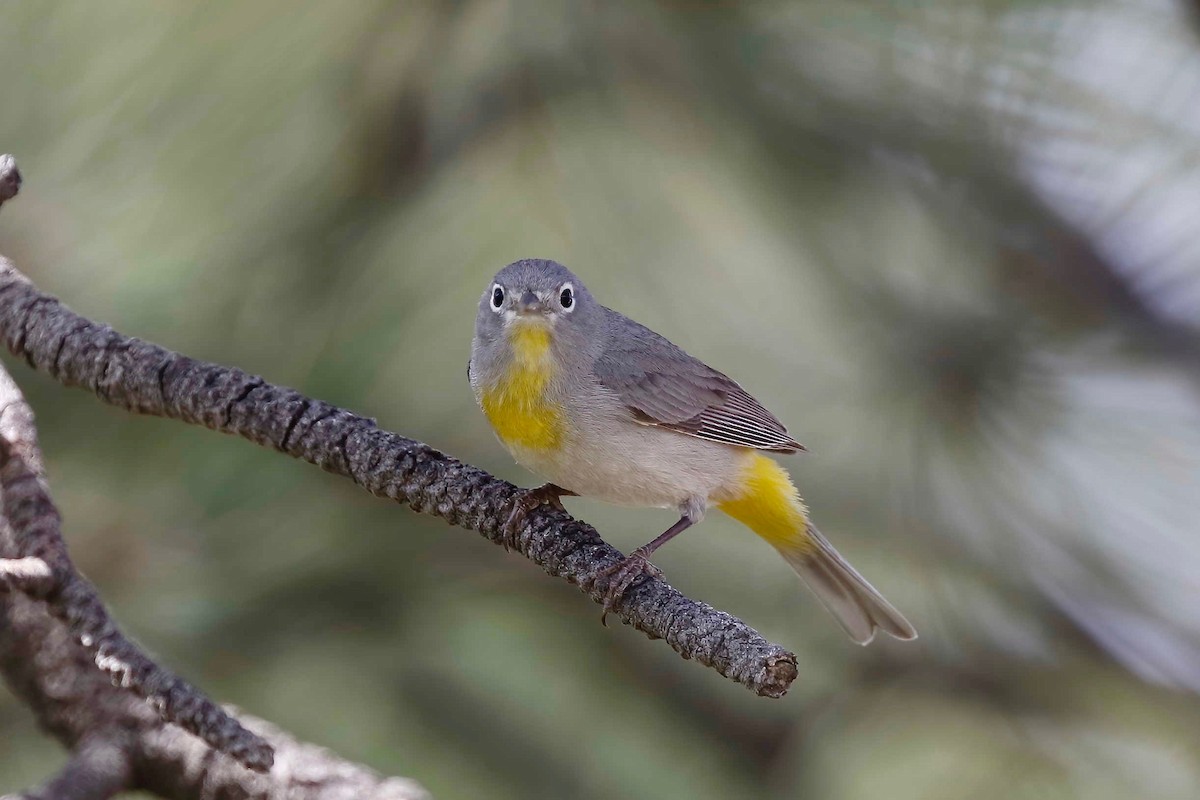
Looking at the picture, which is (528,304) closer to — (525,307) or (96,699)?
(525,307)

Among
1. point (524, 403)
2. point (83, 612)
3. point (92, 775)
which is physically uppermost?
point (524, 403)

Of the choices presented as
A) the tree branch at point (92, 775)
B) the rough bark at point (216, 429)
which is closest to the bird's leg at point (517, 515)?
the rough bark at point (216, 429)

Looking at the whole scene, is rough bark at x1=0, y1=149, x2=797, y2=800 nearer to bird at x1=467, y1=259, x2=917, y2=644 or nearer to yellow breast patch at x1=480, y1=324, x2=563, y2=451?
bird at x1=467, y1=259, x2=917, y2=644

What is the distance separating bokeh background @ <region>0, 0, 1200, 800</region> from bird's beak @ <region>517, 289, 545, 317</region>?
277mm

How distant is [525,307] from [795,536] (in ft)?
2.66

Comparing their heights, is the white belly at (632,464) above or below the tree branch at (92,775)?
above

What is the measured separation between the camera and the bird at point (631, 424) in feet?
6.75

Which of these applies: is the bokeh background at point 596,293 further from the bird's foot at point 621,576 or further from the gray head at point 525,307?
the bird's foot at point 621,576

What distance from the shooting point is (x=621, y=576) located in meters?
1.52

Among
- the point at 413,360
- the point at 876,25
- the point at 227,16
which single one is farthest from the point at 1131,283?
the point at 227,16

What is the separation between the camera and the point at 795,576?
261cm

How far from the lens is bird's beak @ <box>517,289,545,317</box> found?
205 cm

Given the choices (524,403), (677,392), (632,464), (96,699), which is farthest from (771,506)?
(96,699)

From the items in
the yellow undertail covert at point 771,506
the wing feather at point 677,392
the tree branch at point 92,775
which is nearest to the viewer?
the tree branch at point 92,775
